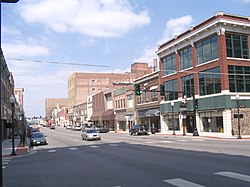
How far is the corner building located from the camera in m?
37.4

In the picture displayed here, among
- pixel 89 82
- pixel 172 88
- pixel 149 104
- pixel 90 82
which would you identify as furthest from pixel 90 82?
pixel 172 88

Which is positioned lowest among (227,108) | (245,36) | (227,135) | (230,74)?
(227,135)

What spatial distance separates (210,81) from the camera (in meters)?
40.2

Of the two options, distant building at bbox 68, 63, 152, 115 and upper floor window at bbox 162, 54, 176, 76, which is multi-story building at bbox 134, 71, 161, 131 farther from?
distant building at bbox 68, 63, 152, 115

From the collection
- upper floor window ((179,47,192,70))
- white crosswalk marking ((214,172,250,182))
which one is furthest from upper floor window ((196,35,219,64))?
white crosswalk marking ((214,172,250,182))

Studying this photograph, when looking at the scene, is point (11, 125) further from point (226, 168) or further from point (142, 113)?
point (142, 113)

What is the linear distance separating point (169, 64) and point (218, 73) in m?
13.7

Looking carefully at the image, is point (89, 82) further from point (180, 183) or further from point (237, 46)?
point (180, 183)

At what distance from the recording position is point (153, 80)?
185ft

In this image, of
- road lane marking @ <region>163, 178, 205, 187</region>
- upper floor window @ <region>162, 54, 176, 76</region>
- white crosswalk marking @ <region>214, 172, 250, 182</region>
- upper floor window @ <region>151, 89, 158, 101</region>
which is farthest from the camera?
upper floor window @ <region>151, 89, 158, 101</region>

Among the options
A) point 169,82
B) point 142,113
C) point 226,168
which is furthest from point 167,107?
point 226,168

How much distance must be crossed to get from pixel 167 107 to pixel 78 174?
40036 millimetres

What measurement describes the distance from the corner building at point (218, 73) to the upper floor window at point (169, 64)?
3.61 meters

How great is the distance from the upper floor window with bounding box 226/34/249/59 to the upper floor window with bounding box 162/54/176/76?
39.8 feet
